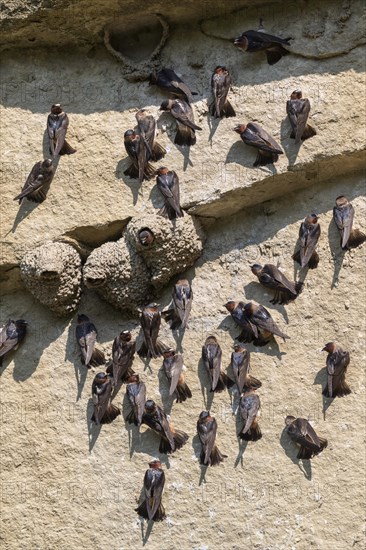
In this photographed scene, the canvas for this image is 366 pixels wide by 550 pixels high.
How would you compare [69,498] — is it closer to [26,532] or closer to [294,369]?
[26,532]

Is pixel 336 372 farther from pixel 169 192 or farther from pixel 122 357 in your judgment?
pixel 169 192

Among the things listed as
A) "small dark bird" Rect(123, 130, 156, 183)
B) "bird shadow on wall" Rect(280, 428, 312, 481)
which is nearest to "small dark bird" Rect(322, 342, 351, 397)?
"bird shadow on wall" Rect(280, 428, 312, 481)

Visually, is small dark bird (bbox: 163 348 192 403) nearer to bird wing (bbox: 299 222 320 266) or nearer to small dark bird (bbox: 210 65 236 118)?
bird wing (bbox: 299 222 320 266)

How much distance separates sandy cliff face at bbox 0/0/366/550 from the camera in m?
7.04

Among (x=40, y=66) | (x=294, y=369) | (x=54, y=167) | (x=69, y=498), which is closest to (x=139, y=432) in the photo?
(x=69, y=498)

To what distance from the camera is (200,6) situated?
777cm

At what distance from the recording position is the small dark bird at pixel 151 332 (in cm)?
735

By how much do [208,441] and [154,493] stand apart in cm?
48

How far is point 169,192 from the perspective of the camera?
7.43 meters

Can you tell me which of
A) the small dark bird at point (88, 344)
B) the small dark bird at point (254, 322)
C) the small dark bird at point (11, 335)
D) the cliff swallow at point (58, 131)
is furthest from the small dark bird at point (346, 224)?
the small dark bird at point (11, 335)

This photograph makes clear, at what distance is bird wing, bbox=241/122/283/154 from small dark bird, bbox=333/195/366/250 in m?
0.54

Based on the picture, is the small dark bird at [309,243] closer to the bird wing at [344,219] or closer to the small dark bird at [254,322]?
the bird wing at [344,219]

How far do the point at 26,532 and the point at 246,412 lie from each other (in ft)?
5.42

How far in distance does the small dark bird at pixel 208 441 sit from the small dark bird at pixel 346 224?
145 centimetres
